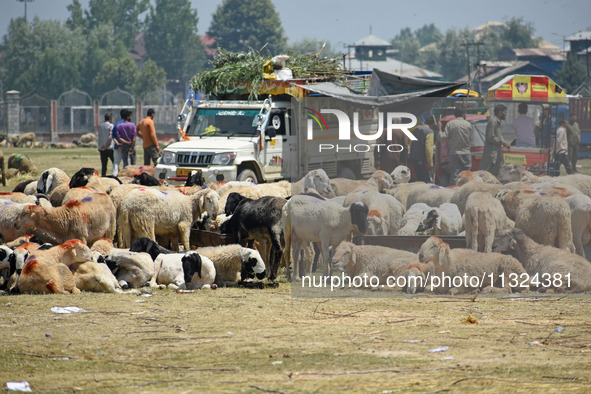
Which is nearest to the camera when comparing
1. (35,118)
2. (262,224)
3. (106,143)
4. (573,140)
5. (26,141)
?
(573,140)

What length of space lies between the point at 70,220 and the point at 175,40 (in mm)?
111021

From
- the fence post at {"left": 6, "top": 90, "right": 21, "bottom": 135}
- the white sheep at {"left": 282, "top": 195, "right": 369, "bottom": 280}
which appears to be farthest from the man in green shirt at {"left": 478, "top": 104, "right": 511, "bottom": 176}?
the fence post at {"left": 6, "top": 90, "right": 21, "bottom": 135}

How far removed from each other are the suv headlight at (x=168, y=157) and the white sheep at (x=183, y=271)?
6646 mm

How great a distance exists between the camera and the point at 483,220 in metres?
9.93

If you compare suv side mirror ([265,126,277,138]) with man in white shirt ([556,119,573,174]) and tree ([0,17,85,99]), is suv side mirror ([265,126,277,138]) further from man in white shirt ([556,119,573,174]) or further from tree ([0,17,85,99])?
tree ([0,17,85,99])

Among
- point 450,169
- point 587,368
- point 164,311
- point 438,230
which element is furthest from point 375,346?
point 450,169

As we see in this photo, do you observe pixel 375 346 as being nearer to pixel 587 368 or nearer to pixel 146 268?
pixel 587 368

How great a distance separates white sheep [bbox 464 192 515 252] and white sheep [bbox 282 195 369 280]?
126cm

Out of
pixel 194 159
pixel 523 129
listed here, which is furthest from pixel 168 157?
pixel 523 129

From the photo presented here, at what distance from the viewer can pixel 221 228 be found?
11352 millimetres

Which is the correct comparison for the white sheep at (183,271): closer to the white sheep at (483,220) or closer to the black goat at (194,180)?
the white sheep at (483,220)

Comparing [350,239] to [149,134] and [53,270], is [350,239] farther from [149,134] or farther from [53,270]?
[149,134]

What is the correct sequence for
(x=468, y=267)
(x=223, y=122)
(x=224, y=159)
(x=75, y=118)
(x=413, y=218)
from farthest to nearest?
(x=75, y=118), (x=223, y=122), (x=224, y=159), (x=413, y=218), (x=468, y=267)

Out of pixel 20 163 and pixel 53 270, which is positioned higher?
pixel 20 163
